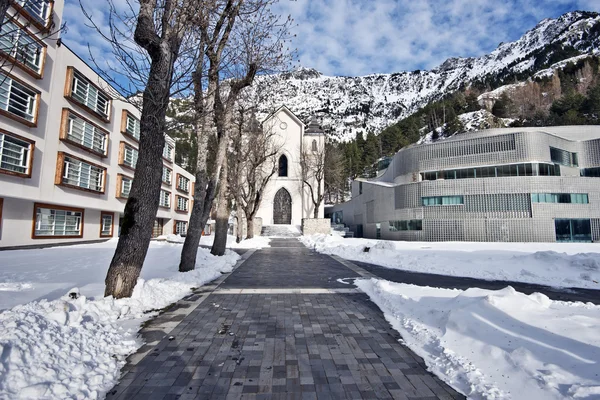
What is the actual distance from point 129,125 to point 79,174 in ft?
26.3

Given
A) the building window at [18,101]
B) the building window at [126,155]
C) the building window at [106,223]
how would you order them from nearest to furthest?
1. the building window at [18,101]
2. the building window at [106,223]
3. the building window at [126,155]

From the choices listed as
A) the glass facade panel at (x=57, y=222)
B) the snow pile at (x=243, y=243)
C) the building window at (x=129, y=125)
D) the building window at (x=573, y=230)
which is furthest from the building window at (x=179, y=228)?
the building window at (x=573, y=230)

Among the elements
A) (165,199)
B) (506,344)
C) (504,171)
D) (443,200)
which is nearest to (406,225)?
(443,200)

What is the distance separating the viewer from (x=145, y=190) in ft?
19.3

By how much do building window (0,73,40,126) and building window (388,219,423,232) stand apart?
29.3 m

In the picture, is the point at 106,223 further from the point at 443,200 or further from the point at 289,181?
the point at 443,200

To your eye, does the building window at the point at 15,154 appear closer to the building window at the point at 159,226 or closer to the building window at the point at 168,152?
the building window at the point at 168,152

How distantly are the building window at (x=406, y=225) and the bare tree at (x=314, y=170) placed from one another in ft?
32.6

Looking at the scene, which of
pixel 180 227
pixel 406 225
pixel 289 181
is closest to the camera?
pixel 406 225

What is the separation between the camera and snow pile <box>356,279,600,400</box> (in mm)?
2873

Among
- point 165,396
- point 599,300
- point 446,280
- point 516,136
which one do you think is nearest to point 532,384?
point 165,396

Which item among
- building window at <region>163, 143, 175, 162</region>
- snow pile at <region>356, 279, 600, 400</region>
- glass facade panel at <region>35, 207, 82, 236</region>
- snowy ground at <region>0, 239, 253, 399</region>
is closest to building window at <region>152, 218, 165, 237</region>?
building window at <region>163, 143, 175, 162</region>

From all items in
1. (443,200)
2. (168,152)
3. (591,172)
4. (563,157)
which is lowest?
(443,200)

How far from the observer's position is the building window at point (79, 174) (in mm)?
18344
